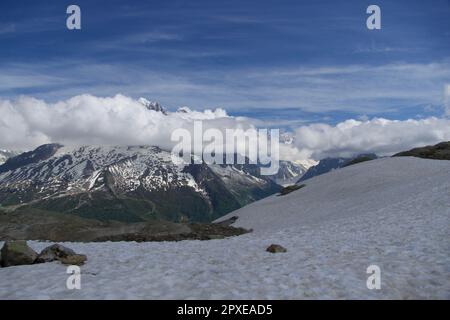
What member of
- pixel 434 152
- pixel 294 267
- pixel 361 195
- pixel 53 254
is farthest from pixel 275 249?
pixel 434 152

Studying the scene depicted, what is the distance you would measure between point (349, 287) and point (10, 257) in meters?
17.4

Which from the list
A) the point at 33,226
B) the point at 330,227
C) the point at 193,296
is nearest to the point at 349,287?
the point at 193,296

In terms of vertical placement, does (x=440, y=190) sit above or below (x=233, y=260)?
above

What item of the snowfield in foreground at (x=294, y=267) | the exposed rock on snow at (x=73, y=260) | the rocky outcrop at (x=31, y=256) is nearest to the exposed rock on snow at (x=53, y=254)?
the rocky outcrop at (x=31, y=256)

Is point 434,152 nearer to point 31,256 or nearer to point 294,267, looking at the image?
point 294,267

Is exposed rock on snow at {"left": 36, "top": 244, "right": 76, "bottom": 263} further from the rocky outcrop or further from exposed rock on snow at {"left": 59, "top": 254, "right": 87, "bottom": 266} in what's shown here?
exposed rock on snow at {"left": 59, "top": 254, "right": 87, "bottom": 266}

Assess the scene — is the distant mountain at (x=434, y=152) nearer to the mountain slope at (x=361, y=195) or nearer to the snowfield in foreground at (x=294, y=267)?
the mountain slope at (x=361, y=195)

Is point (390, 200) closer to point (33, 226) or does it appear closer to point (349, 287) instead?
point (349, 287)

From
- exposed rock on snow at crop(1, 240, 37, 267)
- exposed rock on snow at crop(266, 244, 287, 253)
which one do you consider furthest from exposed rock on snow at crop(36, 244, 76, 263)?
exposed rock on snow at crop(266, 244, 287, 253)

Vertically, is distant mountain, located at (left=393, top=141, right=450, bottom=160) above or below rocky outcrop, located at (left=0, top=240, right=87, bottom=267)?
above

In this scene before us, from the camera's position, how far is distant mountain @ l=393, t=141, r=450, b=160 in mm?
78350

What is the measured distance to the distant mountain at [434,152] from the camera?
78.3 meters

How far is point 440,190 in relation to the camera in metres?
38.9
